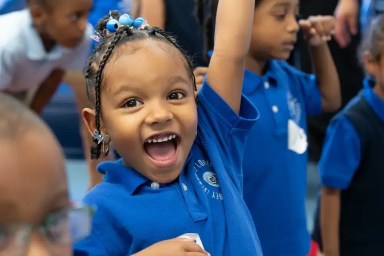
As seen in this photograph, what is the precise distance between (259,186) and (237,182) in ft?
1.77

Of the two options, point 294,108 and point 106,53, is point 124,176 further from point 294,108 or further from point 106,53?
point 294,108

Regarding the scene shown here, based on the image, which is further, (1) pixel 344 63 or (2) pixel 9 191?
(1) pixel 344 63

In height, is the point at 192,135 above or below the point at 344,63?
above

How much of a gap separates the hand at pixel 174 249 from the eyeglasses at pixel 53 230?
0.28 metres

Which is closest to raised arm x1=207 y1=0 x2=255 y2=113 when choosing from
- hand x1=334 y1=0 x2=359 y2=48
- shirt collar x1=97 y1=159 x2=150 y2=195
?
shirt collar x1=97 y1=159 x2=150 y2=195

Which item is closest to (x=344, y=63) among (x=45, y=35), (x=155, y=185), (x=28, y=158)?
(x=45, y=35)

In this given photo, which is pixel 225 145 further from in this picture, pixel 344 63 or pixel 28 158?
pixel 344 63

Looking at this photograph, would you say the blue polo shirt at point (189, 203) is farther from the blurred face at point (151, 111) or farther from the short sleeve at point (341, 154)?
the short sleeve at point (341, 154)

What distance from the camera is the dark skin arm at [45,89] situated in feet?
9.55

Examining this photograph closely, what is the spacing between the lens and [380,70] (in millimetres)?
2252

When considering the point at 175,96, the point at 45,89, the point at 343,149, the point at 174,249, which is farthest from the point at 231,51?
the point at 45,89

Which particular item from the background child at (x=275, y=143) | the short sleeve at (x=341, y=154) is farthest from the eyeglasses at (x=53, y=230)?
→ the short sleeve at (x=341, y=154)

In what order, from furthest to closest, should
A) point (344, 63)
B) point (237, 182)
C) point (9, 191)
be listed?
point (344, 63)
point (237, 182)
point (9, 191)

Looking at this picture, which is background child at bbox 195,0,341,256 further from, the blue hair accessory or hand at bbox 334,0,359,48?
hand at bbox 334,0,359,48
